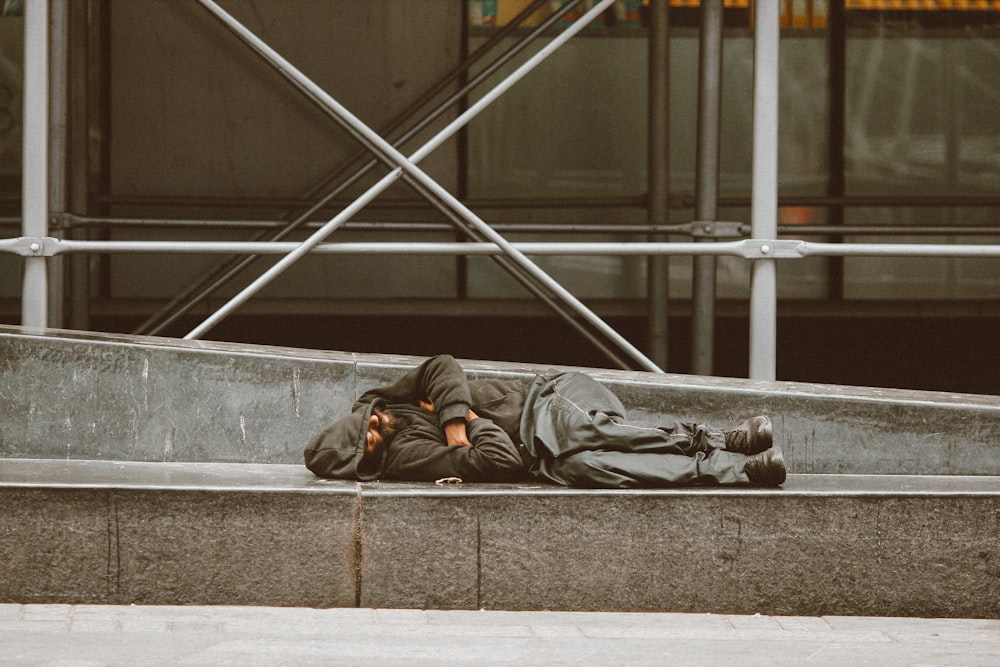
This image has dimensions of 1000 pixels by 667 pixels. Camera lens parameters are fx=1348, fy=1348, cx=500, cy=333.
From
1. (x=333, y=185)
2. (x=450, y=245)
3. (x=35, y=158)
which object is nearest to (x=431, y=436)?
(x=450, y=245)

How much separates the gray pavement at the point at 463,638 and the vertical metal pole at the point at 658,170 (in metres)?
5.16

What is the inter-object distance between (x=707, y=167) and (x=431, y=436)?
4179mm

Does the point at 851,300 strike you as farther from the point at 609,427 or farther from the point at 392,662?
the point at 392,662

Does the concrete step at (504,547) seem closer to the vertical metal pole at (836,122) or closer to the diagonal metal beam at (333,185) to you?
the diagonal metal beam at (333,185)

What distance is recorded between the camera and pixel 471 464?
562 cm

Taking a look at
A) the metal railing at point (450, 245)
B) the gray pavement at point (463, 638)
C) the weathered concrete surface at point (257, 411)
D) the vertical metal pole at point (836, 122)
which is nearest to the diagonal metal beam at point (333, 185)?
the metal railing at point (450, 245)

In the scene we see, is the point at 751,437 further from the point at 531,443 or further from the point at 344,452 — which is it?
the point at 344,452

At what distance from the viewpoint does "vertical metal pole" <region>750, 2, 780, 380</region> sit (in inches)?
282

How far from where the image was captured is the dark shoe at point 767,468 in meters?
5.48

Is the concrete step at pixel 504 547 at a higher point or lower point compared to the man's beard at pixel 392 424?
lower

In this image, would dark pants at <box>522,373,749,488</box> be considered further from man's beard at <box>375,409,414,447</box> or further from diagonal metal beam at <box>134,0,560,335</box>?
diagonal metal beam at <box>134,0,560,335</box>

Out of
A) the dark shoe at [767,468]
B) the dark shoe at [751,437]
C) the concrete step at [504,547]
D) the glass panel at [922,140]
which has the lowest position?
the concrete step at [504,547]

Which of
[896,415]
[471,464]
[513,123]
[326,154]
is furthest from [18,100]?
[896,415]

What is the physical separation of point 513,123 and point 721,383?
548cm
